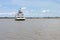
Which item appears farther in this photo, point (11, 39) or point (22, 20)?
point (22, 20)

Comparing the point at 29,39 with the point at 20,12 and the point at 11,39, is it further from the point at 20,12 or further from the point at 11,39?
the point at 20,12

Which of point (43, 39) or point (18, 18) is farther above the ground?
point (18, 18)

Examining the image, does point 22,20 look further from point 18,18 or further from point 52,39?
point 52,39

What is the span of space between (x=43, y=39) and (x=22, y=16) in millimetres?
41333

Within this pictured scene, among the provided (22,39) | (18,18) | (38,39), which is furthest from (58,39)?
(18,18)

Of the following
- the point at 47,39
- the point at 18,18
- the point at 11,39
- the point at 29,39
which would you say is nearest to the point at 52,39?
the point at 47,39

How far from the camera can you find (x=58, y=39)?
19.6 metres

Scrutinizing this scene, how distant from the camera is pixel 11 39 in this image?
1952cm

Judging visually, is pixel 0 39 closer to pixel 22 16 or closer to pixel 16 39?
pixel 16 39

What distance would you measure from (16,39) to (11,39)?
18.4 inches

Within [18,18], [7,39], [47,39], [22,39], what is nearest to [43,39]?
[47,39]

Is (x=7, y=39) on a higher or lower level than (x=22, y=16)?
lower

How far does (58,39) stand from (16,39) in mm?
3796

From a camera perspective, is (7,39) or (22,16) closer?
(7,39)
